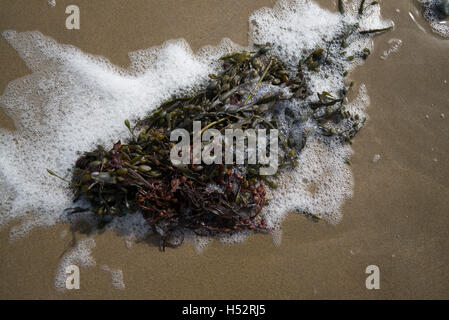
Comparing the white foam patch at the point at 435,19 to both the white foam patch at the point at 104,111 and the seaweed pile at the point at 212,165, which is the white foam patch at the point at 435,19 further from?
the seaweed pile at the point at 212,165

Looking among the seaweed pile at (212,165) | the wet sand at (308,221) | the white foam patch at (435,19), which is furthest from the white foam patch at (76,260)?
the white foam patch at (435,19)

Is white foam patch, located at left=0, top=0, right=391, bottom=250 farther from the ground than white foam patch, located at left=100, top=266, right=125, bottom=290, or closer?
farther from the ground

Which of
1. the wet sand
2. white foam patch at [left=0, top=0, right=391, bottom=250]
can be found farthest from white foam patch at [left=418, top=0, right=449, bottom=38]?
white foam patch at [left=0, top=0, right=391, bottom=250]

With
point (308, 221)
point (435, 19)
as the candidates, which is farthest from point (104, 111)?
point (435, 19)

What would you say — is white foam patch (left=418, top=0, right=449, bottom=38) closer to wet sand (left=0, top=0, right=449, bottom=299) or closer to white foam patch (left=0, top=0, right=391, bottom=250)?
wet sand (left=0, top=0, right=449, bottom=299)

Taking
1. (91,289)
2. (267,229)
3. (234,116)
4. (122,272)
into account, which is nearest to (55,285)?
(91,289)
